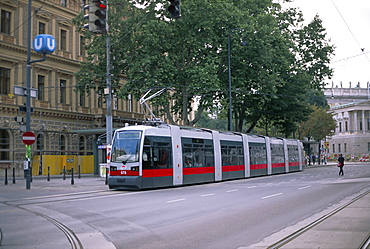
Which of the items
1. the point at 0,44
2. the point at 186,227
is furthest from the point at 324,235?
the point at 0,44

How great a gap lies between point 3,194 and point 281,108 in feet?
110

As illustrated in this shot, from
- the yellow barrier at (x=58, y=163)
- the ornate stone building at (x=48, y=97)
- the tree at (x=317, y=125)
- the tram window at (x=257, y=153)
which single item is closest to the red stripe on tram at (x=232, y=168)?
the tram window at (x=257, y=153)

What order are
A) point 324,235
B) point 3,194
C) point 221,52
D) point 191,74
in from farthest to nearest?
point 221,52, point 191,74, point 3,194, point 324,235

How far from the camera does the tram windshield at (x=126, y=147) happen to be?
22.9m

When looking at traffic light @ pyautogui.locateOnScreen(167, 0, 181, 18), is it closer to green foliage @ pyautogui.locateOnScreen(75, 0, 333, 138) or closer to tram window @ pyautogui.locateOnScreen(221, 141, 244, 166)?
tram window @ pyautogui.locateOnScreen(221, 141, 244, 166)

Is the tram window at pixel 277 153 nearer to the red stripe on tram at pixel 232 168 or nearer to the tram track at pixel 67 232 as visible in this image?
the red stripe on tram at pixel 232 168

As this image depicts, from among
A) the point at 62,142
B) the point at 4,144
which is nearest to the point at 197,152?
the point at 4,144

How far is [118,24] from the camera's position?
3831 cm

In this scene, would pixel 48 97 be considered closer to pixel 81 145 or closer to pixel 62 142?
pixel 62 142

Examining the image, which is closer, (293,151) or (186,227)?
(186,227)

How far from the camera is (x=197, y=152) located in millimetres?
27672

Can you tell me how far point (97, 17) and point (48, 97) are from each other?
33.0 metres

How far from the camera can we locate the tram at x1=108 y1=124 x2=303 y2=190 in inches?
901

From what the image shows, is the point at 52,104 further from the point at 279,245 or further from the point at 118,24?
the point at 279,245
